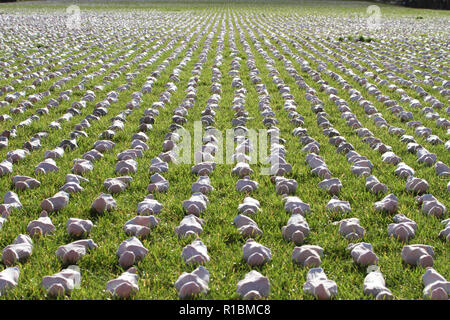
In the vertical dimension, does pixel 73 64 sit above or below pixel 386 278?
above

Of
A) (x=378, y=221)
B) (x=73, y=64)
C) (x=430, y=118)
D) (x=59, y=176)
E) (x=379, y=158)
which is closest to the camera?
(x=378, y=221)

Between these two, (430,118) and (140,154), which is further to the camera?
(430,118)

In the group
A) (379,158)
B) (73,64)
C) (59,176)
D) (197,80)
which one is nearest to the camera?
(59,176)

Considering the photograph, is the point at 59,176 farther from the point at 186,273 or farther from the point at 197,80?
the point at 197,80

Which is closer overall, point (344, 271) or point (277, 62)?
point (344, 271)

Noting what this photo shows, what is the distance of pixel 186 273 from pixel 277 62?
8418mm

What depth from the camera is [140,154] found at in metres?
4.51

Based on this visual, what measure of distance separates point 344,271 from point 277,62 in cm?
819
